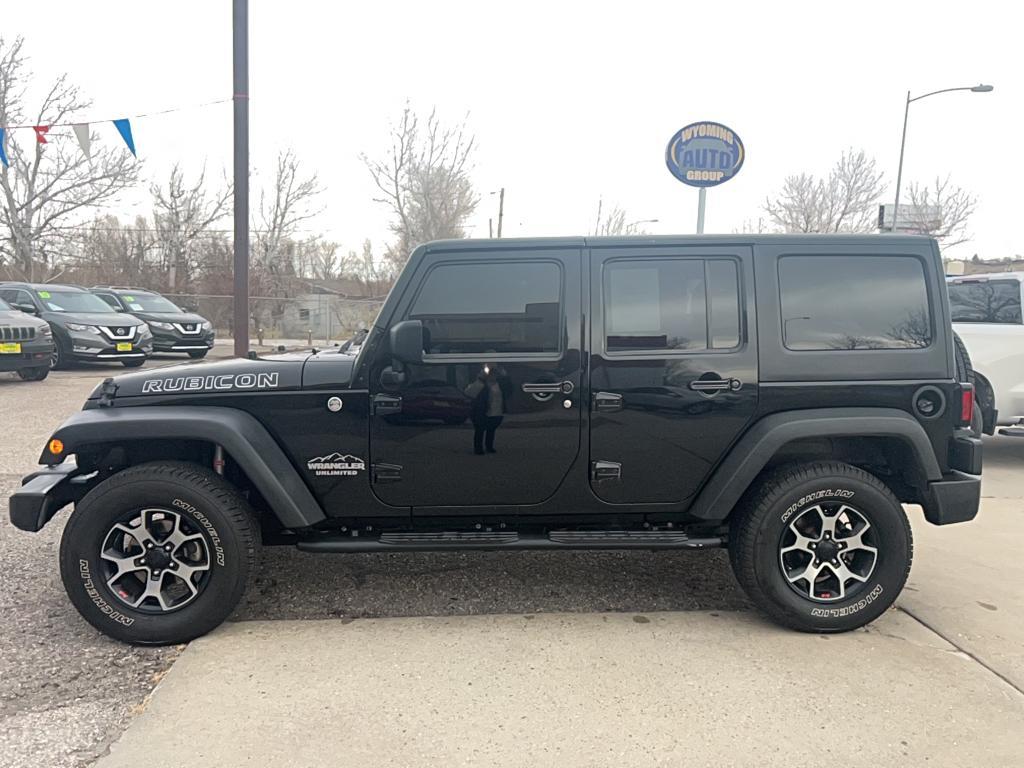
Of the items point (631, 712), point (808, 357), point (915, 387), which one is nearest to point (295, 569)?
point (631, 712)

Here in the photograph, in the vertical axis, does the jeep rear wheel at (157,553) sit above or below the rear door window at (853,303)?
below

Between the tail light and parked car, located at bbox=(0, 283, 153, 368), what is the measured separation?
13316 millimetres

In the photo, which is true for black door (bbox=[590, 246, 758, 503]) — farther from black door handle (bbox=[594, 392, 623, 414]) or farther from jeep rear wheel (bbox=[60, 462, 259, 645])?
jeep rear wheel (bbox=[60, 462, 259, 645])

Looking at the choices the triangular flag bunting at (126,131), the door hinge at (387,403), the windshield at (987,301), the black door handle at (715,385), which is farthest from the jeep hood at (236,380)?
the triangular flag bunting at (126,131)

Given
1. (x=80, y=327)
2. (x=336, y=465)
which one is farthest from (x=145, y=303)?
(x=336, y=465)

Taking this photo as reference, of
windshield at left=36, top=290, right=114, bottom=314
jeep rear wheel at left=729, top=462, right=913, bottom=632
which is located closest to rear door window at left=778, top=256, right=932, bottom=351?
jeep rear wheel at left=729, top=462, right=913, bottom=632

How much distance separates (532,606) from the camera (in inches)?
141

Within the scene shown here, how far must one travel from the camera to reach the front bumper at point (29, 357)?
10227mm

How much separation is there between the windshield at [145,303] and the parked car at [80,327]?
2488 millimetres

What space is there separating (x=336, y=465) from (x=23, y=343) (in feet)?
31.4

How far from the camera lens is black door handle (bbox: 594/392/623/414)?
3.26 meters

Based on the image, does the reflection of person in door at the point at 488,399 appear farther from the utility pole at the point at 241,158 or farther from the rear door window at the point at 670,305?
the utility pole at the point at 241,158

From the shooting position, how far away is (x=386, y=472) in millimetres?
3299

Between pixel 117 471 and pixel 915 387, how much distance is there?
387 cm
